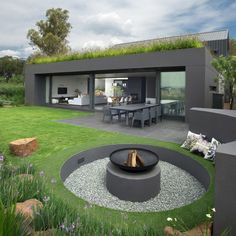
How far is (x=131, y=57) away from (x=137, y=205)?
978 cm

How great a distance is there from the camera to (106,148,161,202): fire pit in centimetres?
468

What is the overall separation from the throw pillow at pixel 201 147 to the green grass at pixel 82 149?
216mm

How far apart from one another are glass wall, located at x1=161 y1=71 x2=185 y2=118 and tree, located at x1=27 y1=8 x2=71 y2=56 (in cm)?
2056

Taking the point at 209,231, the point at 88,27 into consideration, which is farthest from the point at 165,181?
the point at 88,27

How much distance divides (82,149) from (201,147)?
3435 mm

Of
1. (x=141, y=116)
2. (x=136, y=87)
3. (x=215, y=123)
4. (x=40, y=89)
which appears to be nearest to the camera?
(x=215, y=123)

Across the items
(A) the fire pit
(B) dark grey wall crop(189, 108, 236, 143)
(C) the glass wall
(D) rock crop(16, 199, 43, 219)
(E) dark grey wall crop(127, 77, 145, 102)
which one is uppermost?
(E) dark grey wall crop(127, 77, 145, 102)

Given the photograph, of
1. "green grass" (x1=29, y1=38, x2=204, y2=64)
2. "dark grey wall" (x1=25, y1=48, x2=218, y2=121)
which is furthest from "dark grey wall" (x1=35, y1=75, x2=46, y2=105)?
"dark grey wall" (x1=25, y1=48, x2=218, y2=121)

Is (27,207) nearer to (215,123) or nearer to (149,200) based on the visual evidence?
(149,200)

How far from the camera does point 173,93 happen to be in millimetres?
12344

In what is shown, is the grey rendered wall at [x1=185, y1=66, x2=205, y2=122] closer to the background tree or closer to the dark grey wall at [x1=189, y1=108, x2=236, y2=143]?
the dark grey wall at [x1=189, y1=108, x2=236, y2=143]

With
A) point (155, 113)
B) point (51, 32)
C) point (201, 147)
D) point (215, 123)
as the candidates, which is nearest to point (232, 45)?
point (51, 32)

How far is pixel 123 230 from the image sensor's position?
2297mm

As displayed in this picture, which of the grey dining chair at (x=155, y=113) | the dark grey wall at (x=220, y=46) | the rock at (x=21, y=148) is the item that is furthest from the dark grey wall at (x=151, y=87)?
the dark grey wall at (x=220, y=46)
